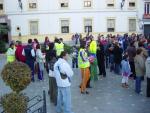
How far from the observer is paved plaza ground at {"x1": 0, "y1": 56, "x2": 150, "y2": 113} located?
1423cm

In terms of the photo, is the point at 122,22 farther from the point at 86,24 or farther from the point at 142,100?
the point at 142,100

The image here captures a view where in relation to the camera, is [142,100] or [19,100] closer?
[19,100]

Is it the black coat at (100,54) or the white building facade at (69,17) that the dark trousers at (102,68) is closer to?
the black coat at (100,54)

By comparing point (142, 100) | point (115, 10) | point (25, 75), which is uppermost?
point (115, 10)

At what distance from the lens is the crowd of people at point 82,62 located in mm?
13102

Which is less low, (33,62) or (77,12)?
(77,12)

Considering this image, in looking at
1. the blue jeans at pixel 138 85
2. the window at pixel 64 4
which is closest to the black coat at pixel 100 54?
the blue jeans at pixel 138 85

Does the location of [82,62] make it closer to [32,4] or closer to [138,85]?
[138,85]

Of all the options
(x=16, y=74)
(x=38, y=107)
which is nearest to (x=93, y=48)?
(x=38, y=107)

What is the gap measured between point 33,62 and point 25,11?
3546 centimetres

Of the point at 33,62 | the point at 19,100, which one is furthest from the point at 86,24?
the point at 19,100

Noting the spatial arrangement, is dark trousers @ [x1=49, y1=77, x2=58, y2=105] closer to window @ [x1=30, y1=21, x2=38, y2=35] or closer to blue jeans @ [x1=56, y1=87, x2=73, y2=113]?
blue jeans @ [x1=56, y1=87, x2=73, y2=113]

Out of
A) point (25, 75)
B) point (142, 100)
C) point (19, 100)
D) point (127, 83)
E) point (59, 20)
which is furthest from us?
point (59, 20)

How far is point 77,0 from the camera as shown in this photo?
54.1 meters
